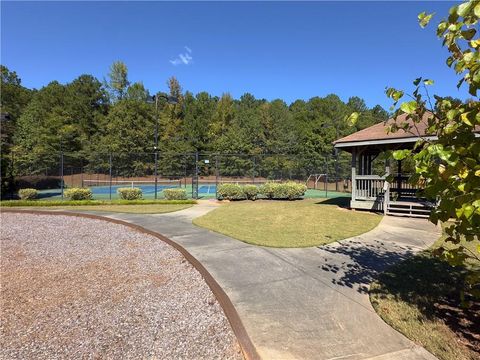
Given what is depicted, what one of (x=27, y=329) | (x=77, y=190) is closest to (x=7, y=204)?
(x=77, y=190)

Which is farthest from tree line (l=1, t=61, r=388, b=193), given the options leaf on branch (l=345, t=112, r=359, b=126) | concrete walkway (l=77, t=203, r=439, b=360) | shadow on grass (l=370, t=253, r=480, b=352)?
leaf on branch (l=345, t=112, r=359, b=126)

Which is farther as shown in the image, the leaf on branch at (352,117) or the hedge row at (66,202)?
the hedge row at (66,202)

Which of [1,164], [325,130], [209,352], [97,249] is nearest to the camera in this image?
[209,352]

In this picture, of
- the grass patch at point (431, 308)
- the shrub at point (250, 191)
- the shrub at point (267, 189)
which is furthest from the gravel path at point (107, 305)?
the shrub at point (267, 189)

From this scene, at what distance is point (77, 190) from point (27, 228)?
8035 mm

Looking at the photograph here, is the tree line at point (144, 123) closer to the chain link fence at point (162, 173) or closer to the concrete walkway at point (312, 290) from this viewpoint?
the chain link fence at point (162, 173)

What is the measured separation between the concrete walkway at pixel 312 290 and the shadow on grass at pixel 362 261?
2 cm

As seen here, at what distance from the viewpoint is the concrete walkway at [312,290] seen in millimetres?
3209

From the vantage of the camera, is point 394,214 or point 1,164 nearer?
point 394,214

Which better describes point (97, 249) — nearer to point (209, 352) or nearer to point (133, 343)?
point (133, 343)

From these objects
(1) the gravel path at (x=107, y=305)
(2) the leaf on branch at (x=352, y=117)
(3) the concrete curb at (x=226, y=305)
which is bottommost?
(1) the gravel path at (x=107, y=305)

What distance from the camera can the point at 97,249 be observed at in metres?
7.49

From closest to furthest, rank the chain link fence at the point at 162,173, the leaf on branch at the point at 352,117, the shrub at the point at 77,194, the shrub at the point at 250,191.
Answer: the leaf on branch at the point at 352,117 → the shrub at the point at 77,194 → the shrub at the point at 250,191 → the chain link fence at the point at 162,173

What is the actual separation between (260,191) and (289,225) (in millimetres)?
9322
